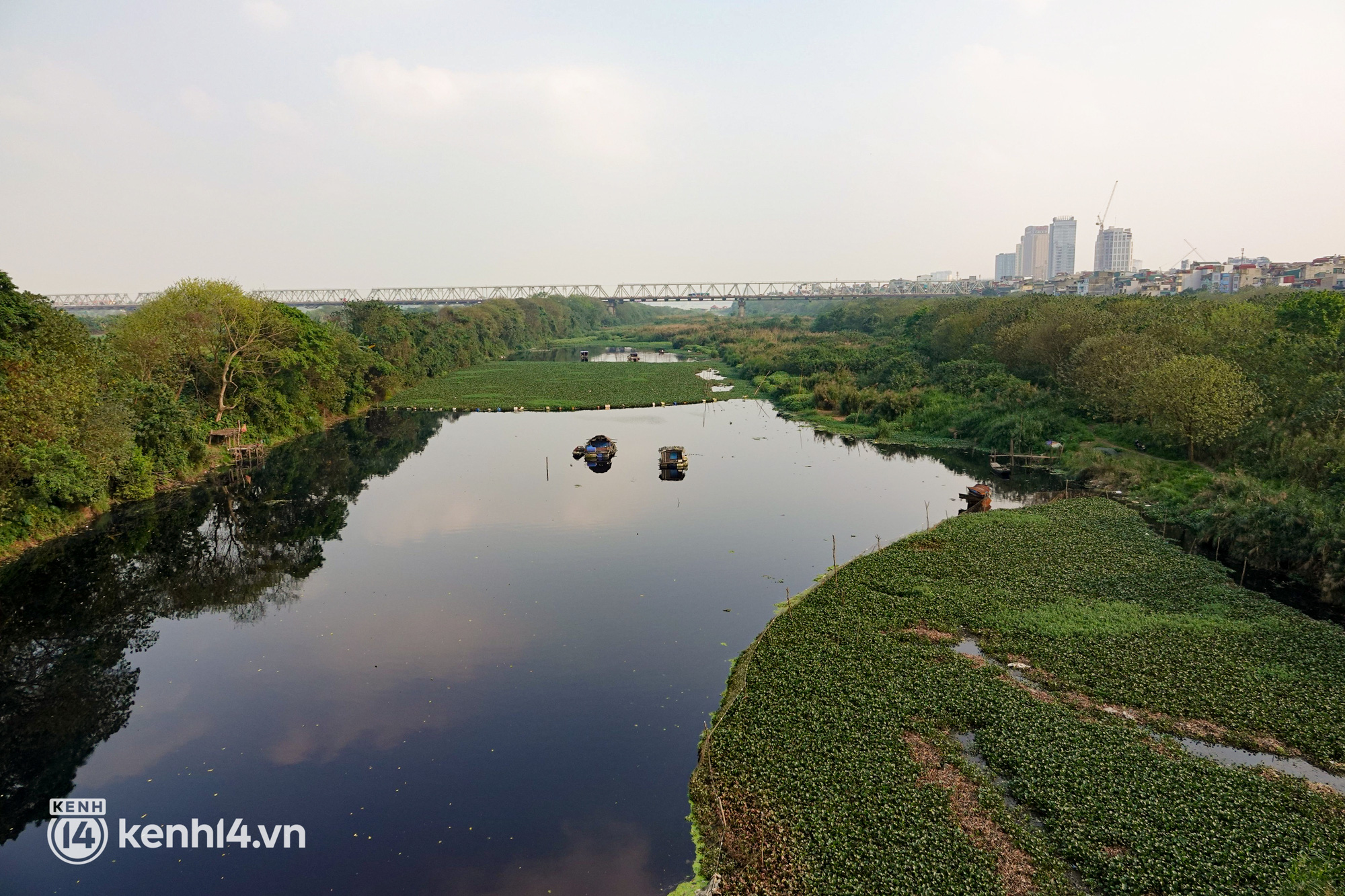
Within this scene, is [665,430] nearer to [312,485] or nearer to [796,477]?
[796,477]

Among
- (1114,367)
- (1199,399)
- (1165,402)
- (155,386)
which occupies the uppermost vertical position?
(155,386)

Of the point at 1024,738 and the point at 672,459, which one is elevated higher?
the point at 672,459

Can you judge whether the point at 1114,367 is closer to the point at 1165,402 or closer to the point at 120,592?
the point at 1165,402

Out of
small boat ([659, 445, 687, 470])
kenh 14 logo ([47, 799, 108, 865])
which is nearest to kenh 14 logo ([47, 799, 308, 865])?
kenh 14 logo ([47, 799, 108, 865])

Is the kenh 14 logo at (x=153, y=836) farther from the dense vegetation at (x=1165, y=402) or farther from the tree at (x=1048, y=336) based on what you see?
the tree at (x=1048, y=336)

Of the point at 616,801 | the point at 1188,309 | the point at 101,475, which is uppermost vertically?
the point at 1188,309

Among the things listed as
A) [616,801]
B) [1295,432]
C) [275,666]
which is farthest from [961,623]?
[1295,432]

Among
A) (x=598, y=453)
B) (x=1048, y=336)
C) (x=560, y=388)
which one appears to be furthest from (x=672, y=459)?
(x=560, y=388)
